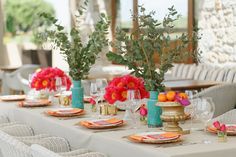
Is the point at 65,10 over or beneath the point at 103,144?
over

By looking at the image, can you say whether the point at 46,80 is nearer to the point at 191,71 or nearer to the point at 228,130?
the point at 228,130

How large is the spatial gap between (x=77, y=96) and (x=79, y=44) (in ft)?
1.27

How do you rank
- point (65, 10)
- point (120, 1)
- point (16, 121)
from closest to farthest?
1. point (16, 121)
2. point (120, 1)
3. point (65, 10)

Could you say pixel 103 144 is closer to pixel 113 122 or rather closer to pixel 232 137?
pixel 113 122

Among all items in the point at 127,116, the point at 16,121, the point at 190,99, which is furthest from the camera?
the point at 16,121

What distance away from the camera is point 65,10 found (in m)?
11.6

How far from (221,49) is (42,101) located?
406 cm

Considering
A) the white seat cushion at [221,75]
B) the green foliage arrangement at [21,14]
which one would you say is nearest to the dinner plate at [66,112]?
the white seat cushion at [221,75]

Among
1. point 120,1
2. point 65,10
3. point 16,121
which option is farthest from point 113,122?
point 65,10

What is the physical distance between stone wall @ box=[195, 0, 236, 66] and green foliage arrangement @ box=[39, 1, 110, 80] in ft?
12.9

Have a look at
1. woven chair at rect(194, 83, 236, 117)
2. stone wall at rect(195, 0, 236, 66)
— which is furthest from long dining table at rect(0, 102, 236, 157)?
stone wall at rect(195, 0, 236, 66)

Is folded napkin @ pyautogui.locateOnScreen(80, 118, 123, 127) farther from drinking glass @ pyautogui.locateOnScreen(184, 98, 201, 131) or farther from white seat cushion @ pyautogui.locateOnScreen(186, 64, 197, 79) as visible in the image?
white seat cushion @ pyautogui.locateOnScreen(186, 64, 197, 79)

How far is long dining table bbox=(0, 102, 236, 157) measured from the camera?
2.81 metres

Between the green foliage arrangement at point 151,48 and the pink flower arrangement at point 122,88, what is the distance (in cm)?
40
